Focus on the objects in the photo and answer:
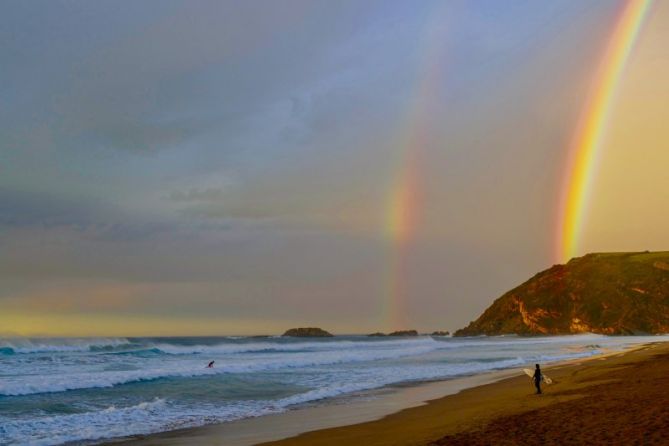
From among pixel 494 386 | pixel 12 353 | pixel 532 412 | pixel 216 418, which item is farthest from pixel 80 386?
pixel 12 353

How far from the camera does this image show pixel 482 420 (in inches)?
611

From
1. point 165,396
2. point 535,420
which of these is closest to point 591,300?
point 165,396

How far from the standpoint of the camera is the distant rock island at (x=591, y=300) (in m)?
138

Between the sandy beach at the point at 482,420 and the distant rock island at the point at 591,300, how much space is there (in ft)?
401

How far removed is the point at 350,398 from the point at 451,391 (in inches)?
186

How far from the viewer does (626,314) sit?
138 meters

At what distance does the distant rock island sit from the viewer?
137625 mm

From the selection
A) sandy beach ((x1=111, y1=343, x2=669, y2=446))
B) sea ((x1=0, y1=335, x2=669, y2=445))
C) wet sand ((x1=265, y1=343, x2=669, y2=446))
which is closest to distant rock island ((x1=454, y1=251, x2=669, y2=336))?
sea ((x1=0, y1=335, x2=669, y2=445))

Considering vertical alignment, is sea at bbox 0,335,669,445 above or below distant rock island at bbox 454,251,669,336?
below

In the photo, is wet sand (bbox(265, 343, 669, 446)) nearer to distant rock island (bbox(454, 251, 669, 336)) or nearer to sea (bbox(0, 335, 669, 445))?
sea (bbox(0, 335, 669, 445))

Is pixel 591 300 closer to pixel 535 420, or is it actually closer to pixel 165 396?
pixel 165 396

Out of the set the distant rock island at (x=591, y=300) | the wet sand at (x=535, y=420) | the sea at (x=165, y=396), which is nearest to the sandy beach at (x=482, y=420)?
the wet sand at (x=535, y=420)

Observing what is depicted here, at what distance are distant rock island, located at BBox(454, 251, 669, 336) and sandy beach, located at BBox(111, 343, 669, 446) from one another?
401ft

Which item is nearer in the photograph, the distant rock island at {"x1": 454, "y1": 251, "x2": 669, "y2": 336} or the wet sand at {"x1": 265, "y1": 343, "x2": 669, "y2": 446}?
the wet sand at {"x1": 265, "y1": 343, "x2": 669, "y2": 446}
